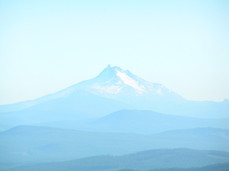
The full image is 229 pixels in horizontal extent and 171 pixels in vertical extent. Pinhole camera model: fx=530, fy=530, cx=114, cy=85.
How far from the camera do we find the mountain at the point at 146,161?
13900 cm

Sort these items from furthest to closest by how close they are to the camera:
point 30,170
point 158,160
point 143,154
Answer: point 143,154 < point 158,160 < point 30,170

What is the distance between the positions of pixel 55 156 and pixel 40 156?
5.48 metres

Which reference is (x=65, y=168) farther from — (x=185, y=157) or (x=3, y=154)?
(x=3, y=154)

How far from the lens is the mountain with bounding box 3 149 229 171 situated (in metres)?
139

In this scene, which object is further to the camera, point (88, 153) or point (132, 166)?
point (88, 153)

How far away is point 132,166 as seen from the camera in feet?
464

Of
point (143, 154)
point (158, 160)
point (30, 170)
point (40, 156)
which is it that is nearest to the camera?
point (30, 170)

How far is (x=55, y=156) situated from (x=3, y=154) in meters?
19.4

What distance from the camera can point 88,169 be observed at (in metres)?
139

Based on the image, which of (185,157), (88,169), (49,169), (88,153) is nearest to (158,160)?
(185,157)

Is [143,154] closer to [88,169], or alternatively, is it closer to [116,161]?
[116,161]

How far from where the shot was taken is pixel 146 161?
14800cm

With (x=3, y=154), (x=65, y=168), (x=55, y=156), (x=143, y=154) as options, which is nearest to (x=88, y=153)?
(x=55, y=156)

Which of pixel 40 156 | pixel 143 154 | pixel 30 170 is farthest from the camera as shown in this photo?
pixel 40 156
